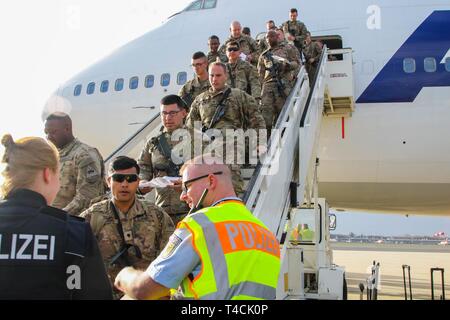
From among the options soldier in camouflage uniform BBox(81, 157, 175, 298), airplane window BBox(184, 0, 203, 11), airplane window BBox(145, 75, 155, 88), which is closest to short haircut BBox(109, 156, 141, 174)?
soldier in camouflage uniform BBox(81, 157, 175, 298)

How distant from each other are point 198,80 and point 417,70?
4671 mm

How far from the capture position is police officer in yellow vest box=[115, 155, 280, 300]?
208 cm

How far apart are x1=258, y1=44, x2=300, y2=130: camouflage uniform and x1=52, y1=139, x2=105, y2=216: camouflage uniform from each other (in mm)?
2781

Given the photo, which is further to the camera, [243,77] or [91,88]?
[91,88]

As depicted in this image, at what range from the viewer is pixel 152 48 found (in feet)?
35.4

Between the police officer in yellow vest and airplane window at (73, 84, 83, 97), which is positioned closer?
the police officer in yellow vest

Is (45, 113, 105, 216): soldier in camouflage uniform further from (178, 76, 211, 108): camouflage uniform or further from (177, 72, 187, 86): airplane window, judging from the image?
(177, 72, 187, 86): airplane window

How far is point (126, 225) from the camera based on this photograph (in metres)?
3.50

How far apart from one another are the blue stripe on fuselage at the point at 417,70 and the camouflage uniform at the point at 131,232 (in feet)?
20.7

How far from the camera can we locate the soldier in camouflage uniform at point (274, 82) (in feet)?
21.4

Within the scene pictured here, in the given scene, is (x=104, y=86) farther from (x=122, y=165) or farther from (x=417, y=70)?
(x=122, y=165)

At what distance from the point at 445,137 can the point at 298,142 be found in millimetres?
4159

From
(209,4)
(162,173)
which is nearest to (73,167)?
(162,173)
